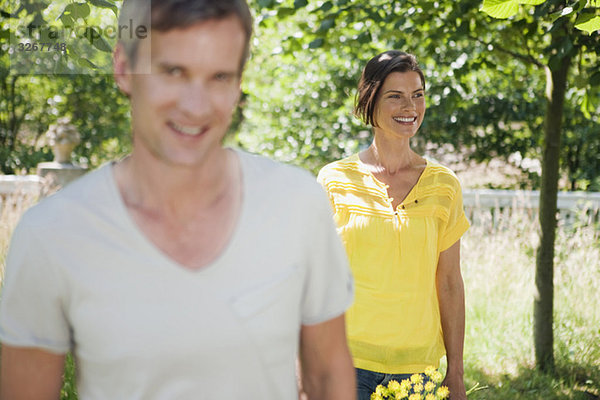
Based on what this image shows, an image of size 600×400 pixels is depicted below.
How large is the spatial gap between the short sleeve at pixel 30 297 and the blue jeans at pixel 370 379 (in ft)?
4.87

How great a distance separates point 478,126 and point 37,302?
307 inches

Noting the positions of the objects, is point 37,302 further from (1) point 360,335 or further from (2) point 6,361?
(1) point 360,335

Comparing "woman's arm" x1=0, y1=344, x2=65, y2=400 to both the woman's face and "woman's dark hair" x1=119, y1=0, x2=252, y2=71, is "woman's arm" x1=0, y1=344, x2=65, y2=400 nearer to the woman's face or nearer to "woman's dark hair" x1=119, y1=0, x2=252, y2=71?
"woman's dark hair" x1=119, y1=0, x2=252, y2=71

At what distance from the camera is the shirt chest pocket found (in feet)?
3.60

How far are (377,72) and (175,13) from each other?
1.67 meters

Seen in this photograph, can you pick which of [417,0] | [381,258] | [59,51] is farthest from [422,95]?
[59,51]

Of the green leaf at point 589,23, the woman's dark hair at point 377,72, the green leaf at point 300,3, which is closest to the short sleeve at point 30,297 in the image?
the woman's dark hair at point 377,72

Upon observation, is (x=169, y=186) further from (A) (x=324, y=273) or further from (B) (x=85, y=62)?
(B) (x=85, y=62)

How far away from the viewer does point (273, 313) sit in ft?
3.70

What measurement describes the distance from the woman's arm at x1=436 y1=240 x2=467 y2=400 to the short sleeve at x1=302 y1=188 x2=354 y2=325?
4.26 ft

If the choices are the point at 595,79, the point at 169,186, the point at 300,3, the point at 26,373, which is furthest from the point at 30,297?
the point at 595,79

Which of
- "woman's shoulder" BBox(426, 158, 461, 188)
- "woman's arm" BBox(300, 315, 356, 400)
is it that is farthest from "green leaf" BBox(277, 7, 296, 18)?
"woman's arm" BBox(300, 315, 356, 400)

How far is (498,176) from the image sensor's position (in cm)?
864

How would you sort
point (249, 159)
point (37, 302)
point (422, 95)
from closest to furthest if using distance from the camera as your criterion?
point (37, 302)
point (249, 159)
point (422, 95)
